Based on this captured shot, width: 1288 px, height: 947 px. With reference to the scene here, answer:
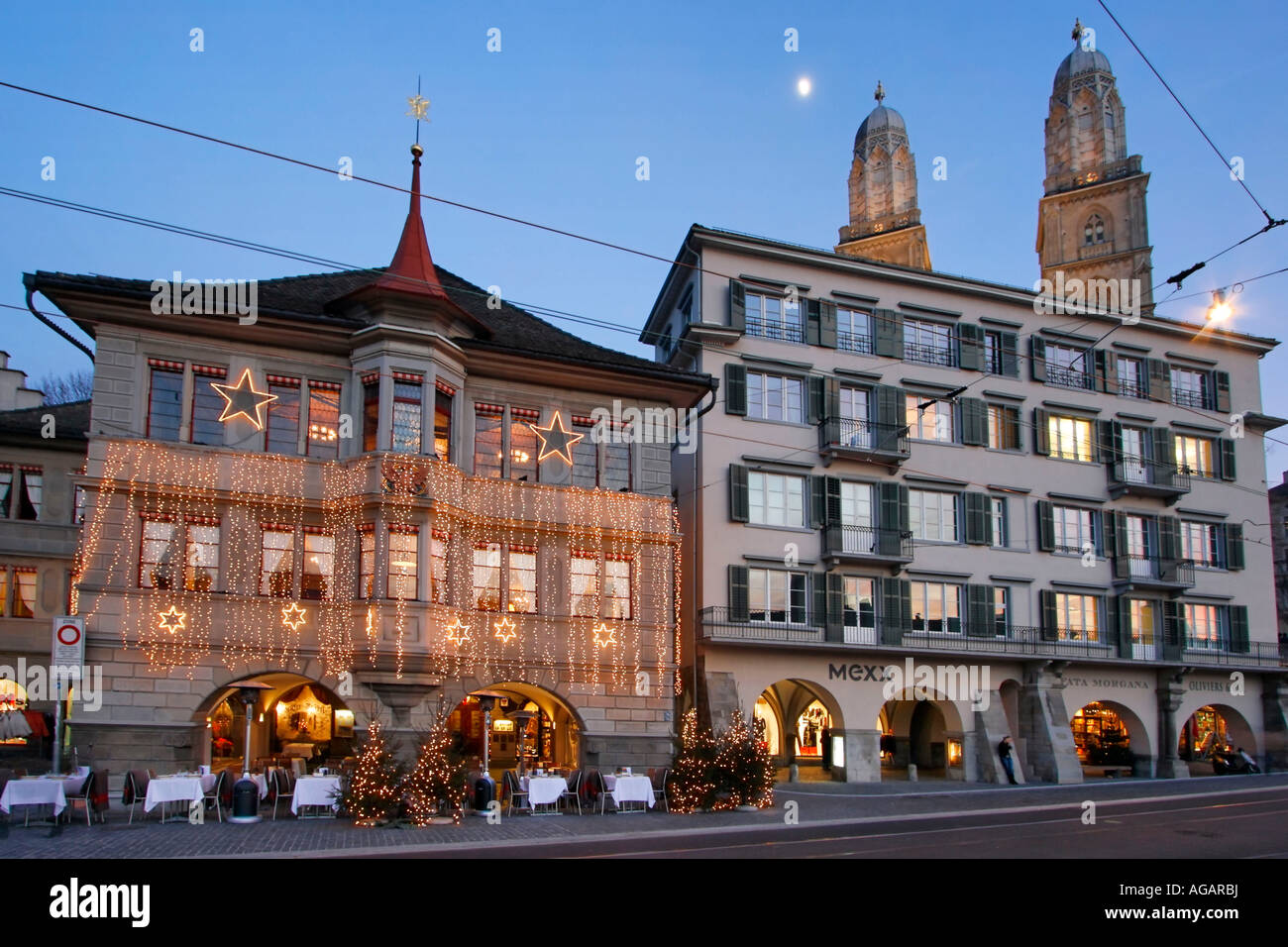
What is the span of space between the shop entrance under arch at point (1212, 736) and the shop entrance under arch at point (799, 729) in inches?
510

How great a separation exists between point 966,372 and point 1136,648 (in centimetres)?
1136

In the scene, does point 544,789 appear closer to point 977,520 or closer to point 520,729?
point 520,729

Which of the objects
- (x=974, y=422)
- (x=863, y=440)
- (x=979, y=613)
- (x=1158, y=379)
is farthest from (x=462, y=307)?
(x=1158, y=379)

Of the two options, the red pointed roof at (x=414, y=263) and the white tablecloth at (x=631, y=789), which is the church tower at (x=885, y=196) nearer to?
the red pointed roof at (x=414, y=263)

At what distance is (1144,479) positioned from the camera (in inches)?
1551

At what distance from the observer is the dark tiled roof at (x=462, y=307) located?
2316cm

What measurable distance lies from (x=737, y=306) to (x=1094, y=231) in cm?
4786

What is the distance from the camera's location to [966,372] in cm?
3694

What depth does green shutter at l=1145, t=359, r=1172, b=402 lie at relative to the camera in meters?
40.3

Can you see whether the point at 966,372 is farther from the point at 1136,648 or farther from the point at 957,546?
the point at 1136,648

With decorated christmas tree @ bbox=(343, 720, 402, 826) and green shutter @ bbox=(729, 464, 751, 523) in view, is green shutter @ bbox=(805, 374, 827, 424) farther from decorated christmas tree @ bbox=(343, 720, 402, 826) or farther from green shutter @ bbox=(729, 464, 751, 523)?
decorated christmas tree @ bbox=(343, 720, 402, 826)

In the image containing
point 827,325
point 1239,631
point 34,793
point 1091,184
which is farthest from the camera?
point 1091,184

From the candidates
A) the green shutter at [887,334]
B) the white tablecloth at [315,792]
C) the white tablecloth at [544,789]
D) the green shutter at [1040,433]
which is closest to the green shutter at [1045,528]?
the green shutter at [1040,433]
